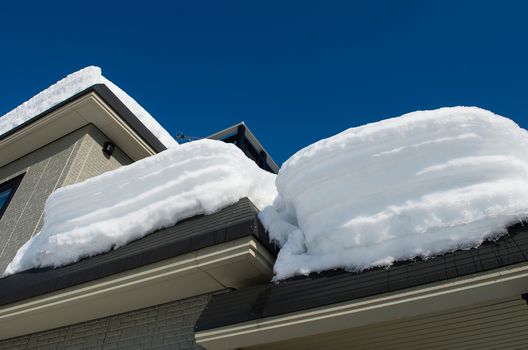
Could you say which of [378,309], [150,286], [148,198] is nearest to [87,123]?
[148,198]

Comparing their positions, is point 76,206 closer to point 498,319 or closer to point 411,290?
point 411,290

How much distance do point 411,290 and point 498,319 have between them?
2.77ft

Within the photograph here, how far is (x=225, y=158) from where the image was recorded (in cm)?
439

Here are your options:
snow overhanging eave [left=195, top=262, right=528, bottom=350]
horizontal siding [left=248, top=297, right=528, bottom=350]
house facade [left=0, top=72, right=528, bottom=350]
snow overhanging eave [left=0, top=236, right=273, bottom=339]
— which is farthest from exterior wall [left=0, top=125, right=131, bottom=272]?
horizontal siding [left=248, top=297, right=528, bottom=350]

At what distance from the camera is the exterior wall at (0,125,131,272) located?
697cm

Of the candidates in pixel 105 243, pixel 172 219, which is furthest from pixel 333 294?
pixel 105 243

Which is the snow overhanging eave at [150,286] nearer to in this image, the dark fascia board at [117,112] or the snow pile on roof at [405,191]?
the snow pile on roof at [405,191]

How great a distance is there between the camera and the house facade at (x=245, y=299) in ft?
8.16

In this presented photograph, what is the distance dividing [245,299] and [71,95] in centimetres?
648

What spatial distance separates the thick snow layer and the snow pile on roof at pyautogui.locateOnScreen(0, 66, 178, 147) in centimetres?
366

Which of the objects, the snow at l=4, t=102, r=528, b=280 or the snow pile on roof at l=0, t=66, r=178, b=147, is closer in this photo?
the snow at l=4, t=102, r=528, b=280

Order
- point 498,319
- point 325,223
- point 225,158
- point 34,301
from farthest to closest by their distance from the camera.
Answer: point 225,158
point 34,301
point 325,223
point 498,319

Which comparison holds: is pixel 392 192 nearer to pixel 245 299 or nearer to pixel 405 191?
pixel 405 191

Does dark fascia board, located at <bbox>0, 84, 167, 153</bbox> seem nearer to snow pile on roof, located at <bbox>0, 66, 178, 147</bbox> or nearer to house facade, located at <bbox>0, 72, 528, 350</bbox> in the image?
snow pile on roof, located at <bbox>0, 66, 178, 147</bbox>
